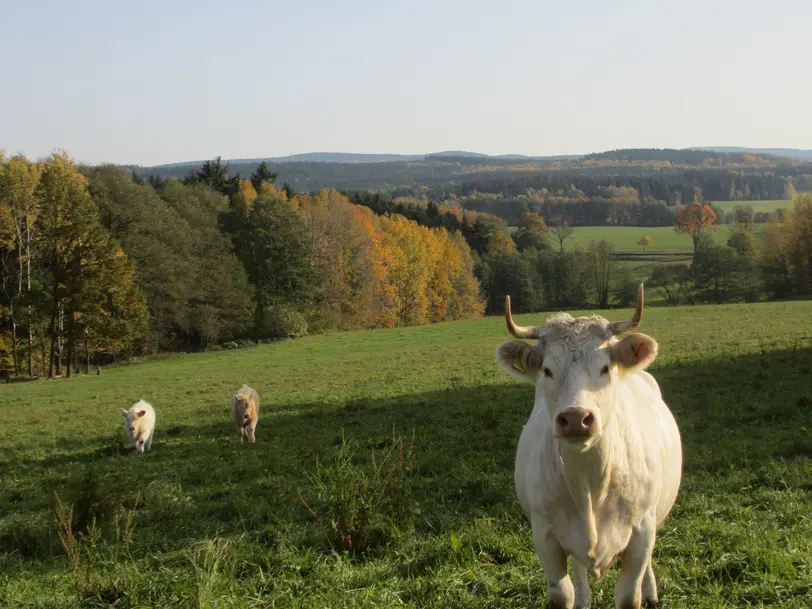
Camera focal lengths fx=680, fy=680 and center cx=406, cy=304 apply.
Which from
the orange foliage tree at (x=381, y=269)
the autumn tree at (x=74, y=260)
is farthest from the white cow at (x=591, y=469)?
the orange foliage tree at (x=381, y=269)

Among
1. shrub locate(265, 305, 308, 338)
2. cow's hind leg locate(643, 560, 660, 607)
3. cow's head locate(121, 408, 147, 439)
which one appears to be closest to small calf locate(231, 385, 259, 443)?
cow's head locate(121, 408, 147, 439)

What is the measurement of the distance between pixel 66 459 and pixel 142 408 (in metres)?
1.92

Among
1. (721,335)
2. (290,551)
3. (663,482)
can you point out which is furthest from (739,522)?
(721,335)

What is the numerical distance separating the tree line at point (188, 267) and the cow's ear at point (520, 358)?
3989 centimetres

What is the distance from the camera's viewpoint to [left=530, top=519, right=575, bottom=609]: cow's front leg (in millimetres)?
5160

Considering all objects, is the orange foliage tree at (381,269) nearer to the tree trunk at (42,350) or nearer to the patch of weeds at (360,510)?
the tree trunk at (42,350)

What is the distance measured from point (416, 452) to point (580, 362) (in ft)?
25.3

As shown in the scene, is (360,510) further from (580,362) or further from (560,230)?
(560,230)

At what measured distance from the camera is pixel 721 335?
99.5 feet

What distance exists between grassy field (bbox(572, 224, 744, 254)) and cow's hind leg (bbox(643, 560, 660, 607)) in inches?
4115

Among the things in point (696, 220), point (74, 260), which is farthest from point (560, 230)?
point (74, 260)

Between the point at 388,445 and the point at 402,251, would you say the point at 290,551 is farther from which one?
the point at 402,251

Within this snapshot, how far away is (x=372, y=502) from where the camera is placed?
24.4 ft

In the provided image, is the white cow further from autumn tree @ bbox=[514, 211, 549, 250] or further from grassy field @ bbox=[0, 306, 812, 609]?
autumn tree @ bbox=[514, 211, 549, 250]
